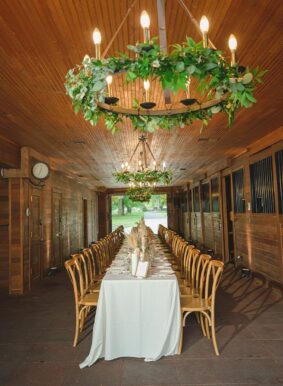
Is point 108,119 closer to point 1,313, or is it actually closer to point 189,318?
point 189,318

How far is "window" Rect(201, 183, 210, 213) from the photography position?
10.8 metres

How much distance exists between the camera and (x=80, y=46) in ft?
7.83

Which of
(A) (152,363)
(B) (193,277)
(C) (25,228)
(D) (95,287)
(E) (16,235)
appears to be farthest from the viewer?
(C) (25,228)

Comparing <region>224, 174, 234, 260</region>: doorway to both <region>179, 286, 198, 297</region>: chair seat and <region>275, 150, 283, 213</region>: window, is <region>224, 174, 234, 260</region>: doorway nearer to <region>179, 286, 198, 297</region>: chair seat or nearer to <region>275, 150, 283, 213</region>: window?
<region>275, 150, 283, 213</region>: window

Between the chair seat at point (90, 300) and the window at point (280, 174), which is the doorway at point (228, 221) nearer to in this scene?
the window at point (280, 174)

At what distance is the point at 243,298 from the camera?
4.93 meters

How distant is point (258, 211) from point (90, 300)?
4.25m

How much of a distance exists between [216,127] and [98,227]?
12.8 m

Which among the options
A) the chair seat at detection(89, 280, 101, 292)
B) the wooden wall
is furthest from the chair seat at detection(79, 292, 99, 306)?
the wooden wall

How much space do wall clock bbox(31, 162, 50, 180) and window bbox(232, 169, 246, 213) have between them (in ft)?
14.8

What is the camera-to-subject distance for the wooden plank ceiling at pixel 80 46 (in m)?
1.97

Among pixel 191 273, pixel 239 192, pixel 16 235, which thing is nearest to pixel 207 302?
pixel 191 273

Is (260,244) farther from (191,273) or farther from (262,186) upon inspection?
(191,273)

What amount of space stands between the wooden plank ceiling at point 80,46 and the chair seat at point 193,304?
2357 millimetres
